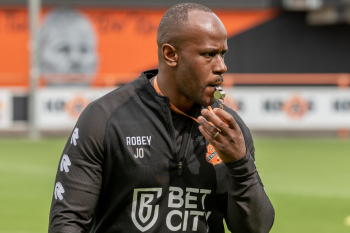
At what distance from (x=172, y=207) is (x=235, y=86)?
1732 centimetres

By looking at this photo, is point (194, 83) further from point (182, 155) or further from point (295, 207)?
point (295, 207)

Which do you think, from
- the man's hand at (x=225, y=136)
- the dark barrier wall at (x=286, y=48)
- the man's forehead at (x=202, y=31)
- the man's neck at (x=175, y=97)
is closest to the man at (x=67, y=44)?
the dark barrier wall at (x=286, y=48)

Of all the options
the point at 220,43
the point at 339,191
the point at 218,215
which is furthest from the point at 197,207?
the point at 339,191

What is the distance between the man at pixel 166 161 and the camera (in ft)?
9.94

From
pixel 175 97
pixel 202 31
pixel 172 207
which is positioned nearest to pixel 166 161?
pixel 172 207

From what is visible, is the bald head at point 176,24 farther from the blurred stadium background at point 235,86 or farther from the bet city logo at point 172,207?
the blurred stadium background at point 235,86

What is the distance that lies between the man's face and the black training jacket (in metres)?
0.20

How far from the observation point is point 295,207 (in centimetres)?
830

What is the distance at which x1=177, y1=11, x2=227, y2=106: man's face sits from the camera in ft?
9.98

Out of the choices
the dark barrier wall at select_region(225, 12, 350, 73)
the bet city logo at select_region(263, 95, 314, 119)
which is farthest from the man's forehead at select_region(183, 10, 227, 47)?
the dark barrier wall at select_region(225, 12, 350, 73)

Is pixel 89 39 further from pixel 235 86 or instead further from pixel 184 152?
pixel 184 152

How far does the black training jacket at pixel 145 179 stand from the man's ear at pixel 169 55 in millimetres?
195

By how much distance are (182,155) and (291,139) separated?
45.3ft

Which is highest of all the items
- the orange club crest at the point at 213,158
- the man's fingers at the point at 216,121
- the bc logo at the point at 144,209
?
the man's fingers at the point at 216,121
